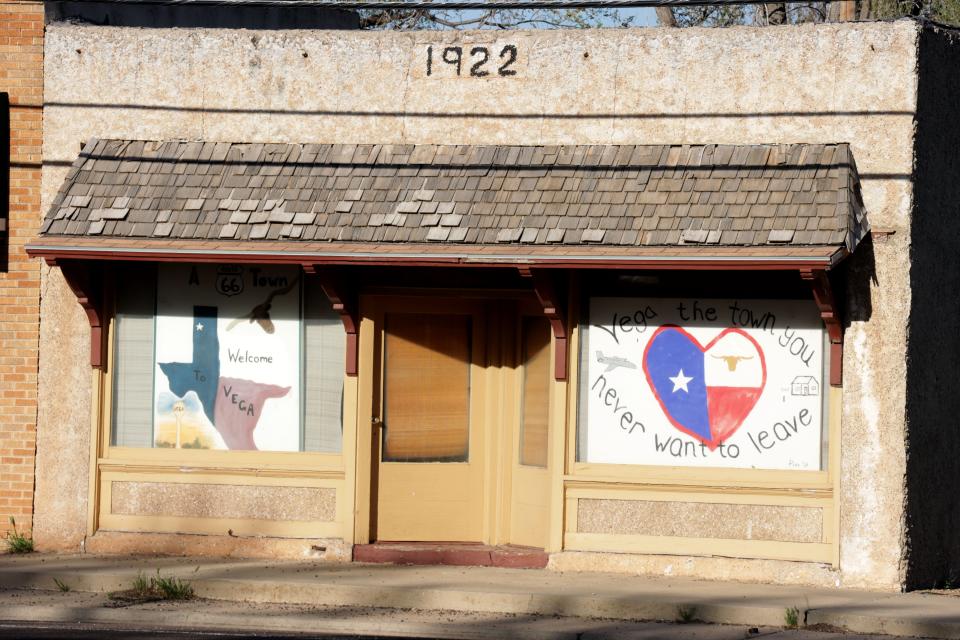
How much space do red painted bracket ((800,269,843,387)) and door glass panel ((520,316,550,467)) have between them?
231 cm

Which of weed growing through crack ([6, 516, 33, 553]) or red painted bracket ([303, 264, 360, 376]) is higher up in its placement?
red painted bracket ([303, 264, 360, 376])

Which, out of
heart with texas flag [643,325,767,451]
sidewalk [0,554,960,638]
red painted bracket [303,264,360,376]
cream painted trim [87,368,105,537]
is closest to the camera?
sidewalk [0,554,960,638]

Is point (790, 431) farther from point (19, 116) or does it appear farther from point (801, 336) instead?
point (19, 116)

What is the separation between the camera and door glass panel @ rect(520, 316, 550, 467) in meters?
12.2

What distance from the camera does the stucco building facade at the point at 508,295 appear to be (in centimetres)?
1126

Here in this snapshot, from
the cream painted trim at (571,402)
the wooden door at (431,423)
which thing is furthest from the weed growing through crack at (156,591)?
the cream painted trim at (571,402)

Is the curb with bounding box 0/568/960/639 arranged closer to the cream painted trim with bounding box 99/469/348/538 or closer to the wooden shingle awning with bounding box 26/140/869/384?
the cream painted trim with bounding box 99/469/348/538

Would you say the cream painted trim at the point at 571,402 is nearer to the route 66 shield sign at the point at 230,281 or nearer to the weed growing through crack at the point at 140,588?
the route 66 shield sign at the point at 230,281

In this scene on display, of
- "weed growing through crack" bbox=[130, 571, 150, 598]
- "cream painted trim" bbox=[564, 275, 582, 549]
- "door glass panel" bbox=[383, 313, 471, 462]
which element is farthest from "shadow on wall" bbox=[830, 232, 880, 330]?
"weed growing through crack" bbox=[130, 571, 150, 598]

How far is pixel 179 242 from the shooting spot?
11.6m

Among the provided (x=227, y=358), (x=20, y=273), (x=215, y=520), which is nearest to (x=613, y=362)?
(x=227, y=358)

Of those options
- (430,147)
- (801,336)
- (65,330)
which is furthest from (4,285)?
(801,336)

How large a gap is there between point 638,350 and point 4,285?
18.0 ft

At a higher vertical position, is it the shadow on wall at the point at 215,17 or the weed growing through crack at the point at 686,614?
the shadow on wall at the point at 215,17
